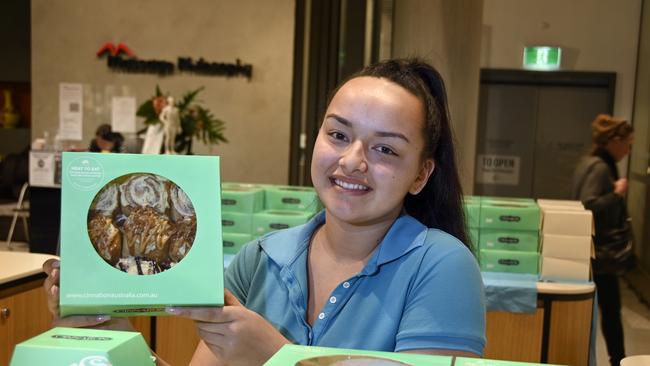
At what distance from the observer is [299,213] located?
332 cm

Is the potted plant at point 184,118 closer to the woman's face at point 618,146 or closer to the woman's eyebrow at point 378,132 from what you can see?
the woman's face at point 618,146

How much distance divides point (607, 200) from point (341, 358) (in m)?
3.62

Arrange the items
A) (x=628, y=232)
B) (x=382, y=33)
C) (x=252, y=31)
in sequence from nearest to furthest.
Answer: (x=628, y=232) → (x=382, y=33) → (x=252, y=31)

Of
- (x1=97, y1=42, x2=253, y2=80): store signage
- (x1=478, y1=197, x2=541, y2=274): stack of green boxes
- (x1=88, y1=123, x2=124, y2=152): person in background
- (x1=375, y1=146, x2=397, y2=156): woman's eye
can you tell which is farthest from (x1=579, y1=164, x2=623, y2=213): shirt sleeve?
(x1=97, y1=42, x2=253, y2=80): store signage

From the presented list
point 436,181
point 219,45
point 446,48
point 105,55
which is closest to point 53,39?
point 105,55

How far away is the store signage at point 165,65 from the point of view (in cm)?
741

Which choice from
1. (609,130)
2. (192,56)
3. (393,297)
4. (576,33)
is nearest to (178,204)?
(393,297)

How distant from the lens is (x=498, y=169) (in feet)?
19.7

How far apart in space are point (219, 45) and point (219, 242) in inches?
265

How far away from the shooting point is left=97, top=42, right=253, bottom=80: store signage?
7.41 metres

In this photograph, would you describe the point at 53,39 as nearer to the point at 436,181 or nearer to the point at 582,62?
the point at 582,62

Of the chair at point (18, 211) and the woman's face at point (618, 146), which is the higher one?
the woman's face at point (618, 146)

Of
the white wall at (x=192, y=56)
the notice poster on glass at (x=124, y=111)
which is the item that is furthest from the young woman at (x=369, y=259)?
→ the notice poster on glass at (x=124, y=111)

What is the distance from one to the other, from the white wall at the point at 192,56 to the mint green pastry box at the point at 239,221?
4170mm
